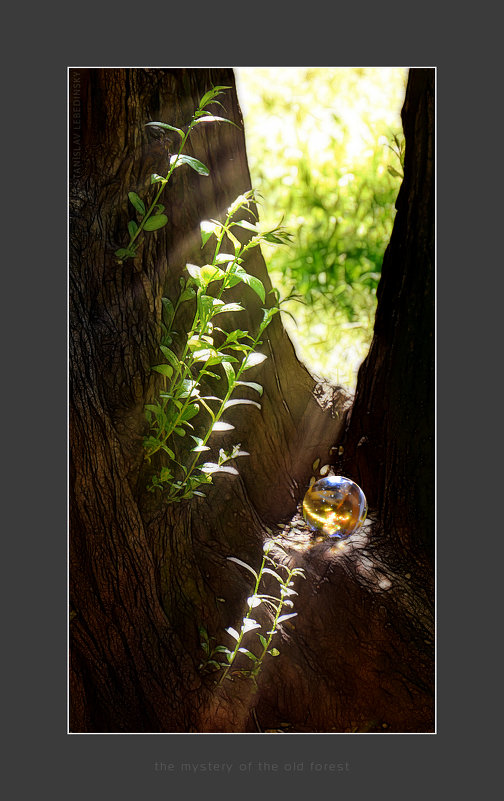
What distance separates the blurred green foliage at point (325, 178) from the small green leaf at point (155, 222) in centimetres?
28

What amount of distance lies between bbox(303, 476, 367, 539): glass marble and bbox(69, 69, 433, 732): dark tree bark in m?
0.07

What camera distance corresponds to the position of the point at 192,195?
213 cm

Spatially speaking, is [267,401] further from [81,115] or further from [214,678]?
[81,115]

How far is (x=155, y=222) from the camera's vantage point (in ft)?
6.92

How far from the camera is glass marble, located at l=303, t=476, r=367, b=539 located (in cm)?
212

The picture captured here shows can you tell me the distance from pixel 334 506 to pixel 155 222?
960mm

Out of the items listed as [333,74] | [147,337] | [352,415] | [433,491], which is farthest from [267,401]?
[333,74]

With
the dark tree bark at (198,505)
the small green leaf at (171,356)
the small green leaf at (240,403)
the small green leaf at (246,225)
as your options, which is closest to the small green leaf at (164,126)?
the dark tree bark at (198,505)

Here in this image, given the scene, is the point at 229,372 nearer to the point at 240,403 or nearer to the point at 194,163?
the point at 240,403

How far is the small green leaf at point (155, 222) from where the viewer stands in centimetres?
211

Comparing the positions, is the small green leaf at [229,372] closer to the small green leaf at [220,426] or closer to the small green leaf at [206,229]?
the small green leaf at [220,426]

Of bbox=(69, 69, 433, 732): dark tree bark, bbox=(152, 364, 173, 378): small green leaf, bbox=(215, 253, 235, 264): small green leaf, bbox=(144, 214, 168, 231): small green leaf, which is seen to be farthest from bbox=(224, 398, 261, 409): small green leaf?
bbox=(144, 214, 168, 231): small green leaf

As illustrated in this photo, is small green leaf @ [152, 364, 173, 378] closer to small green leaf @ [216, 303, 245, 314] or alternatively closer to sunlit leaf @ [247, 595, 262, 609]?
small green leaf @ [216, 303, 245, 314]
